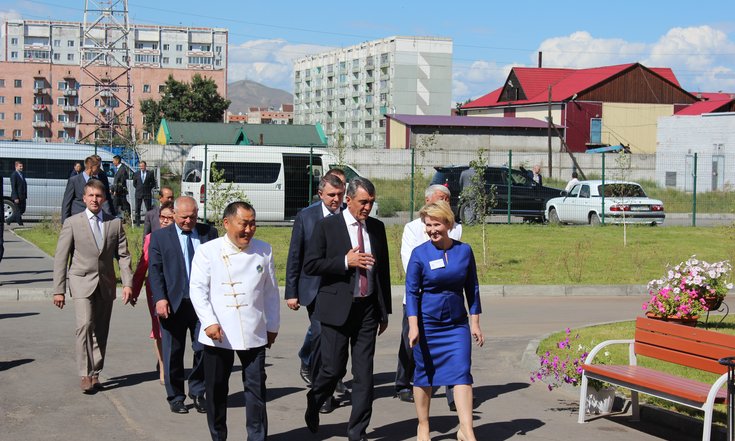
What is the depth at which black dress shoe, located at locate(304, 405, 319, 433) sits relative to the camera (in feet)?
23.9

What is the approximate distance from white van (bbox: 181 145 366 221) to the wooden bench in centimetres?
2155

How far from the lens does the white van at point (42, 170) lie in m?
31.2

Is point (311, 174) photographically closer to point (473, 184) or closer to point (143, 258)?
point (473, 184)

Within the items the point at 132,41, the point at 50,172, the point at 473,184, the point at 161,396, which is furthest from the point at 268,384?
the point at 132,41

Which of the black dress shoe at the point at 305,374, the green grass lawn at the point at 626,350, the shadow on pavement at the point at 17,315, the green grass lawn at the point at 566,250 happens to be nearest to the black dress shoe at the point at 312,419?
the black dress shoe at the point at 305,374

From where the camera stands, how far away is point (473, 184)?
2114 centimetres

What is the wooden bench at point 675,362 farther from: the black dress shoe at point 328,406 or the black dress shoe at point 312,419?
the black dress shoe at point 312,419

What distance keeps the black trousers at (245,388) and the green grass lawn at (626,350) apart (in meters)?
3.33

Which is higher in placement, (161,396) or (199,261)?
(199,261)

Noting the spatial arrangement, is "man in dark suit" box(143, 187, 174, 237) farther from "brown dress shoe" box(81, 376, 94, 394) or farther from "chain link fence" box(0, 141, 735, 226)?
"chain link fence" box(0, 141, 735, 226)

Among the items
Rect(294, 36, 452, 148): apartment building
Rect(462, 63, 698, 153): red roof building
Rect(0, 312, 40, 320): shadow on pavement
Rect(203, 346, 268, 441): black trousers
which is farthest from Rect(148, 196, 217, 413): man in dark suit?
Rect(294, 36, 452, 148): apartment building

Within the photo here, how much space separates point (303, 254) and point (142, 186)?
21390mm

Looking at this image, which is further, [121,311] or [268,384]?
[121,311]

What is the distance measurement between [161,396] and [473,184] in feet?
43.4
